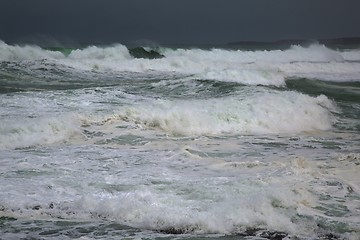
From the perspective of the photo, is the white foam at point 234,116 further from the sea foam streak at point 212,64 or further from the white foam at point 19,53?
the white foam at point 19,53

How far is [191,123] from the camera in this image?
12.1 metres

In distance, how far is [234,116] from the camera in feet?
42.1

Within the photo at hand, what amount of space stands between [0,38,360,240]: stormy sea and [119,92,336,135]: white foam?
0.10 ft

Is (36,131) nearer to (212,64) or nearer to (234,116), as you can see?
(234,116)

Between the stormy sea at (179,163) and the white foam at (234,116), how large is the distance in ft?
0.10

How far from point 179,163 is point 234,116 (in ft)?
15.2

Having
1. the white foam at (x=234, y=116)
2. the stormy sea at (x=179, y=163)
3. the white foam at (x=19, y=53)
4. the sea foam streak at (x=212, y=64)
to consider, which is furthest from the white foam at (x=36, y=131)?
the white foam at (x=19, y=53)

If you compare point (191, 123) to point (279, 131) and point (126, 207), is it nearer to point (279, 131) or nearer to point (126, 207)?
point (279, 131)

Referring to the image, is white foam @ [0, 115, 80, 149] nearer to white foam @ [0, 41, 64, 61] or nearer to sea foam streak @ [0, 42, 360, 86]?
sea foam streak @ [0, 42, 360, 86]

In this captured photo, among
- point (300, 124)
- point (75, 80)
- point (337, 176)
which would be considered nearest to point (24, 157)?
point (337, 176)

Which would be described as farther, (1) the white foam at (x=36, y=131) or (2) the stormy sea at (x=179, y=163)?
(1) the white foam at (x=36, y=131)

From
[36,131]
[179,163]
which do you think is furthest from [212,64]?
[179,163]

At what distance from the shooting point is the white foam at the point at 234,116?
12.0 m

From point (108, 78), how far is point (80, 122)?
11653mm
